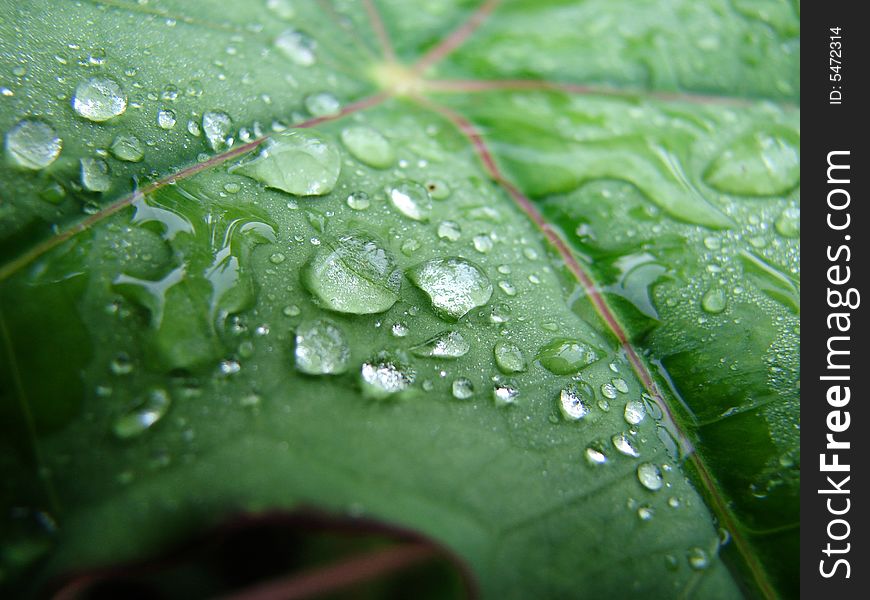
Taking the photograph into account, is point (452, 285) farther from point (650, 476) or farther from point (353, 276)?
point (650, 476)

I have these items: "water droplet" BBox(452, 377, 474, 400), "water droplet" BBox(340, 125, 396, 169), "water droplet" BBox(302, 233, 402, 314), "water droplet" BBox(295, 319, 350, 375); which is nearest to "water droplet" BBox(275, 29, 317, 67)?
"water droplet" BBox(340, 125, 396, 169)

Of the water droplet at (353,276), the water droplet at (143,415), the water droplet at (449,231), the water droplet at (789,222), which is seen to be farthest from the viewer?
the water droplet at (789,222)

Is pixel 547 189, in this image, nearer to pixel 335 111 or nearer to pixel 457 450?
pixel 335 111

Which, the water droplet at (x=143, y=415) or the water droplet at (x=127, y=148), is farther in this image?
the water droplet at (x=127, y=148)

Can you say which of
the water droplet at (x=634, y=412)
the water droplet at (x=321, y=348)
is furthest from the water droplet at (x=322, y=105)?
the water droplet at (x=634, y=412)

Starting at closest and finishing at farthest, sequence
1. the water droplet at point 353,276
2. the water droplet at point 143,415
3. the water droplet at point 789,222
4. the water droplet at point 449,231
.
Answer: the water droplet at point 143,415, the water droplet at point 353,276, the water droplet at point 449,231, the water droplet at point 789,222

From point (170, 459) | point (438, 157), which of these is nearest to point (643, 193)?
point (438, 157)

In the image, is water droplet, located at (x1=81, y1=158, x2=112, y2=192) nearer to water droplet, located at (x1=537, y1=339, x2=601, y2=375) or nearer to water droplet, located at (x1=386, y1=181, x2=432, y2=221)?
water droplet, located at (x1=386, y1=181, x2=432, y2=221)

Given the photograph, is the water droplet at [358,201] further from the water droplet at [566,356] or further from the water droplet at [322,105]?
the water droplet at [566,356]
